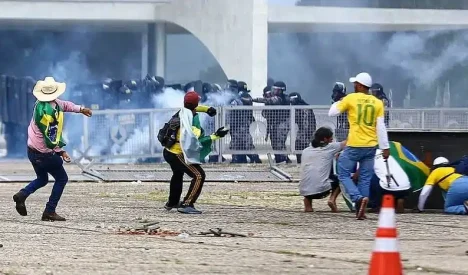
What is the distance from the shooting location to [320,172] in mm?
14609

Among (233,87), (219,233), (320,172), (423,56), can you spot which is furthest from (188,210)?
(423,56)

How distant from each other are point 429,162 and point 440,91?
1063 inches

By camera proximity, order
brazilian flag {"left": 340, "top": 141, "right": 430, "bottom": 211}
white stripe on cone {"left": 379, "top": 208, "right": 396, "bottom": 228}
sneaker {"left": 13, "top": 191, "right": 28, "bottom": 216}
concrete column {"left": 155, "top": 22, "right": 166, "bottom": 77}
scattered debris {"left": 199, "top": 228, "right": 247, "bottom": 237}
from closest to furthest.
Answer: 1. white stripe on cone {"left": 379, "top": 208, "right": 396, "bottom": 228}
2. scattered debris {"left": 199, "top": 228, "right": 247, "bottom": 237}
3. sneaker {"left": 13, "top": 191, "right": 28, "bottom": 216}
4. brazilian flag {"left": 340, "top": 141, "right": 430, "bottom": 211}
5. concrete column {"left": 155, "top": 22, "right": 166, "bottom": 77}

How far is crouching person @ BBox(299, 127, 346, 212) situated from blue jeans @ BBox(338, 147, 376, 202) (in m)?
0.93

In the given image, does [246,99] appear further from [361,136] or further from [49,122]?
[49,122]

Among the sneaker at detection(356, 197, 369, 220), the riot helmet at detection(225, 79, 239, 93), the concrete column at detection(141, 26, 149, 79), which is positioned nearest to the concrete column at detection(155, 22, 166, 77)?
the concrete column at detection(141, 26, 149, 79)

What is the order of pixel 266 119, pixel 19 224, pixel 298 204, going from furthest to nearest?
pixel 266 119, pixel 298 204, pixel 19 224

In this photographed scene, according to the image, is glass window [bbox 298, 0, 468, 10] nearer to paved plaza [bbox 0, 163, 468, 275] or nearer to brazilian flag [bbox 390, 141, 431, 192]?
paved plaza [bbox 0, 163, 468, 275]

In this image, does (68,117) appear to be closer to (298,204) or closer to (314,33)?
(298,204)

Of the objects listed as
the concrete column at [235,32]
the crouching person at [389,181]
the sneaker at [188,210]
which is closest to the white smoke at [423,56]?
the concrete column at [235,32]

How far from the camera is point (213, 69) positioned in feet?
140

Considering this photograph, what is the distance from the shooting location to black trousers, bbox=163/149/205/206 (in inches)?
566

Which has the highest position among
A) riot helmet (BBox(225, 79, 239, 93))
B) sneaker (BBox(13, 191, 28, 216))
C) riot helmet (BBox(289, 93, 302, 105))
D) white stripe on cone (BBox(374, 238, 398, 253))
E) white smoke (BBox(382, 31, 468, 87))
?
→ white smoke (BBox(382, 31, 468, 87))

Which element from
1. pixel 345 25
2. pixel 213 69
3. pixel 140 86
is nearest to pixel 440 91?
pixel 345 25
